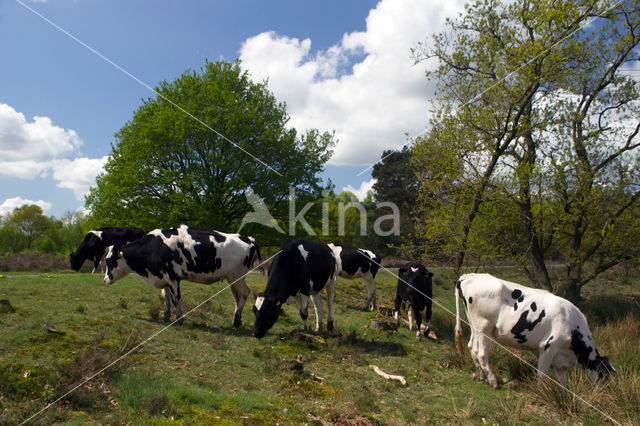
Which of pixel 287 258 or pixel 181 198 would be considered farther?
pixel 181 198

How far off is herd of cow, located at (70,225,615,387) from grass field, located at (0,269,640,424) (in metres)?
0.56

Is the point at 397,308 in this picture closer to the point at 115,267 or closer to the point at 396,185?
the point at 115,267

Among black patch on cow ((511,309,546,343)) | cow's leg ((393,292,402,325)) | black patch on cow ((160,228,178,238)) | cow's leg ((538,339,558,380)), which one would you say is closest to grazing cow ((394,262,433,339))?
cow's leg ((393,292,402,325))

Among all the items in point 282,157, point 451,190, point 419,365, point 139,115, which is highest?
point 139,115

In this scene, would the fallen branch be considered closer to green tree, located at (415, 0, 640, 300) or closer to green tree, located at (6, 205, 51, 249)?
green tree, located at (415, 0, 640, 300)

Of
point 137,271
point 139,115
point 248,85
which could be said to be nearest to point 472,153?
point 137,271

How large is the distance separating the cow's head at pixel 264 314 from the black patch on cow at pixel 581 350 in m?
6.47

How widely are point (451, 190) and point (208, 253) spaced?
10224 millimetres

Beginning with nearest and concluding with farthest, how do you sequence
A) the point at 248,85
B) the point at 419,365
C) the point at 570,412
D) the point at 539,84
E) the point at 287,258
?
the point at 570,412 → the point at 419,365 → the point at 287,258 → the point at 539,84 → the point at 248,85

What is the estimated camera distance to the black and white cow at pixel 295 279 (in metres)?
10.3

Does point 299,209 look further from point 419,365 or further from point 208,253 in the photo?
point 419,365

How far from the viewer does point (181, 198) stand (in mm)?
24172

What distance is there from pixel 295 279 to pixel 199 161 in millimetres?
17209

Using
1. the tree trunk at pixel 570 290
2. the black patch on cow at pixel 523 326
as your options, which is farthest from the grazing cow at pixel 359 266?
the black patch on cow at pixel 523 326
